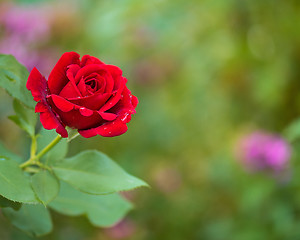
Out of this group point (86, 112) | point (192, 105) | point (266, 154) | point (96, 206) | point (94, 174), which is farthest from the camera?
point (192, 105)

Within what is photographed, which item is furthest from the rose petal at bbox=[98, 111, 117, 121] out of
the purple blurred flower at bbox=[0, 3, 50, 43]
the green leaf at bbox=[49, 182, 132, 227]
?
the purple blurred flower at bbox=[0, 3, 50, 43]

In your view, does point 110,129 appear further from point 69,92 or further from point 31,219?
point 31,219

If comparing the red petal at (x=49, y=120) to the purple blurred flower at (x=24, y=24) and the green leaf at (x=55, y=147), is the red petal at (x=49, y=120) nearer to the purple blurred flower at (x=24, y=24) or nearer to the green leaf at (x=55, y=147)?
the green leaf at (x=55, y=147)

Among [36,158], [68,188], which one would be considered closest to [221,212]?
[68,188]

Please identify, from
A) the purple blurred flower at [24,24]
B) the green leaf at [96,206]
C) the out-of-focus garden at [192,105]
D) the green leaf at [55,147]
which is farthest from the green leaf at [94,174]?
the purple blurred flower at [24,24]

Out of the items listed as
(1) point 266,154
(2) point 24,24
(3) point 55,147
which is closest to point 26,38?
(2) point 24,24

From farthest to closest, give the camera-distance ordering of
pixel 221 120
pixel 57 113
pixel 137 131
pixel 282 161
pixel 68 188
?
pixel 221 120 → pixel 137 131 → pixel 282 161 → pixel 68 188 → pixel 57 113

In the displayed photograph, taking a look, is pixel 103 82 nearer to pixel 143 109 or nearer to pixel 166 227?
pixel 166 227
